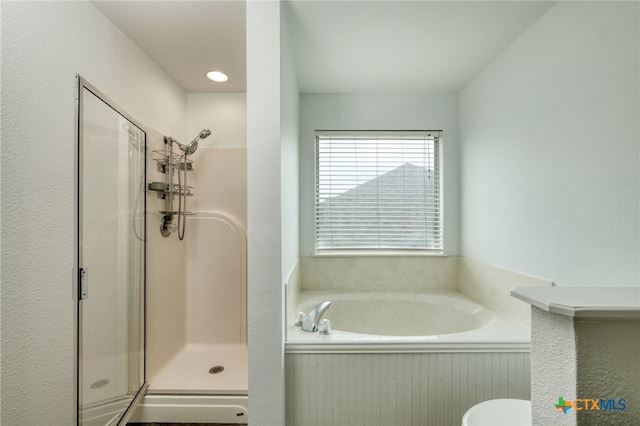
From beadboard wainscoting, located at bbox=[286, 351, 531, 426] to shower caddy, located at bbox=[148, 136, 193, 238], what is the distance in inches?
56.7

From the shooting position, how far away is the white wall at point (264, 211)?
1.27 metres

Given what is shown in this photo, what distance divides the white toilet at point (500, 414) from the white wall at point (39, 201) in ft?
5.44

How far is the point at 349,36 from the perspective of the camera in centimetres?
169

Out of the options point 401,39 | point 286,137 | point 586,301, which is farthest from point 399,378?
point 401,39

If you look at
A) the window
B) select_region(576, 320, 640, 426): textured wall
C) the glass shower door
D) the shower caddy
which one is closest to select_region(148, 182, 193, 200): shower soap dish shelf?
the shower caddy

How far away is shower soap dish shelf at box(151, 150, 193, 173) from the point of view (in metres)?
2.07

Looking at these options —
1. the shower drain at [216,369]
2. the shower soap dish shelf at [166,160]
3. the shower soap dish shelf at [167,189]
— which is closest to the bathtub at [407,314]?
the shower drain at [216,369]

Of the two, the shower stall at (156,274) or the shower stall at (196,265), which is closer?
the shower stall at (156,274)

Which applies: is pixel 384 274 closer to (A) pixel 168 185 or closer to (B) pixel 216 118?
(A) pixel 168 185

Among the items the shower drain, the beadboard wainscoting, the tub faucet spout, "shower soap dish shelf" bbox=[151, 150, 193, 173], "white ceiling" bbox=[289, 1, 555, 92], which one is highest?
"white ceiling" bbox=[289, 1, 555, 92]

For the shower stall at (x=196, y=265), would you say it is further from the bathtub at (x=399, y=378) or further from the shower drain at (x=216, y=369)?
the bathtub at (x=399, y=378)

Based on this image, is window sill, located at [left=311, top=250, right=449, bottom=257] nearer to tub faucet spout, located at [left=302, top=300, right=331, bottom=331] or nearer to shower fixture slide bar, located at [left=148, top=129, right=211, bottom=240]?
tub faucet spout, located at [left=302, top=300, right=331, bottom=331]

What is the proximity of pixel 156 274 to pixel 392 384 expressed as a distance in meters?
1.76

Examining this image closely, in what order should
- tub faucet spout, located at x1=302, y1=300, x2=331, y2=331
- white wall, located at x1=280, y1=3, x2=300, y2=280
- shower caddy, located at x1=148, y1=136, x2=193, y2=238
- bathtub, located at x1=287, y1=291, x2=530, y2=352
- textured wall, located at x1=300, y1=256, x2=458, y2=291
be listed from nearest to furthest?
white wall, located at x1=280, y1=3, x2=300, y2=280 < tub faucet spout, located at x1=302, y1=300, x2=331, y2=331 < bathtub, located at x1=287, y1=291, x2=530, y2=352 < shower caddy, located at x1=148, y1=136, x2=193, y2=238 < textured wall, located at x1=300, y1=256, x2=458, y2=291
